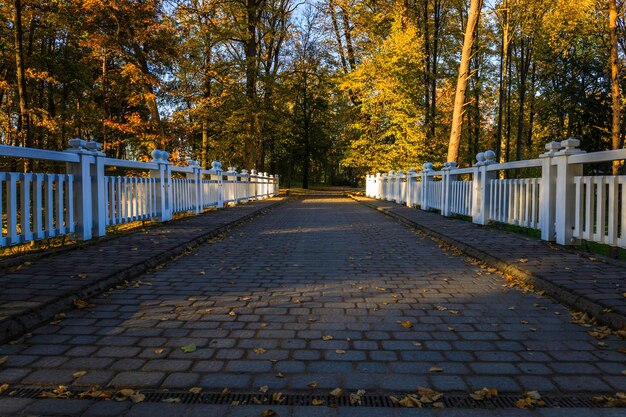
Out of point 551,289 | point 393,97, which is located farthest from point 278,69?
point 551,289

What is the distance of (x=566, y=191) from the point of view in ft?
21.5

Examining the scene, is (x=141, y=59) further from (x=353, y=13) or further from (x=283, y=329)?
(x=283, y=329)

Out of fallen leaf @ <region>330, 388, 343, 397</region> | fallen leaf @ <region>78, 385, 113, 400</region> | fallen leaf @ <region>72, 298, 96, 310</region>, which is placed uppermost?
fallen leaf @ <region>72, 298, 96, 310</region>

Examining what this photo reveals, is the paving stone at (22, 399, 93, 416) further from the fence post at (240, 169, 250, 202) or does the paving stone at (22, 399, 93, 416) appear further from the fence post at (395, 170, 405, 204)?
the fence post at (240, 169, 250, 202)

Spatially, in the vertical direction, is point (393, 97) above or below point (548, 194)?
above

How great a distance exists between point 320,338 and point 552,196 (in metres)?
5.28

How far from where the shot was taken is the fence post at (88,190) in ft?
22.8

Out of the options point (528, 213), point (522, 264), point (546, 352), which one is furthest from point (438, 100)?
point (546, 352)

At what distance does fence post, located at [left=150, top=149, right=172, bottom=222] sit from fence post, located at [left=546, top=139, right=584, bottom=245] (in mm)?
7949

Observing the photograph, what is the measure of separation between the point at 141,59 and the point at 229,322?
71.9 ft

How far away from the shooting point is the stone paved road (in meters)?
2.70

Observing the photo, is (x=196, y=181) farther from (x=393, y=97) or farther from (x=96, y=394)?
(x=393, y=97)

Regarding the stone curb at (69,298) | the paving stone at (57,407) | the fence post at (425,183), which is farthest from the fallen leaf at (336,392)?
the fence post at (425,183)

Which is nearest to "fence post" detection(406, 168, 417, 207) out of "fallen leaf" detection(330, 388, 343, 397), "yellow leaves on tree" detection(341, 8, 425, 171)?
"yellow leaves on tree" detection(341, 8, 425, 171)
